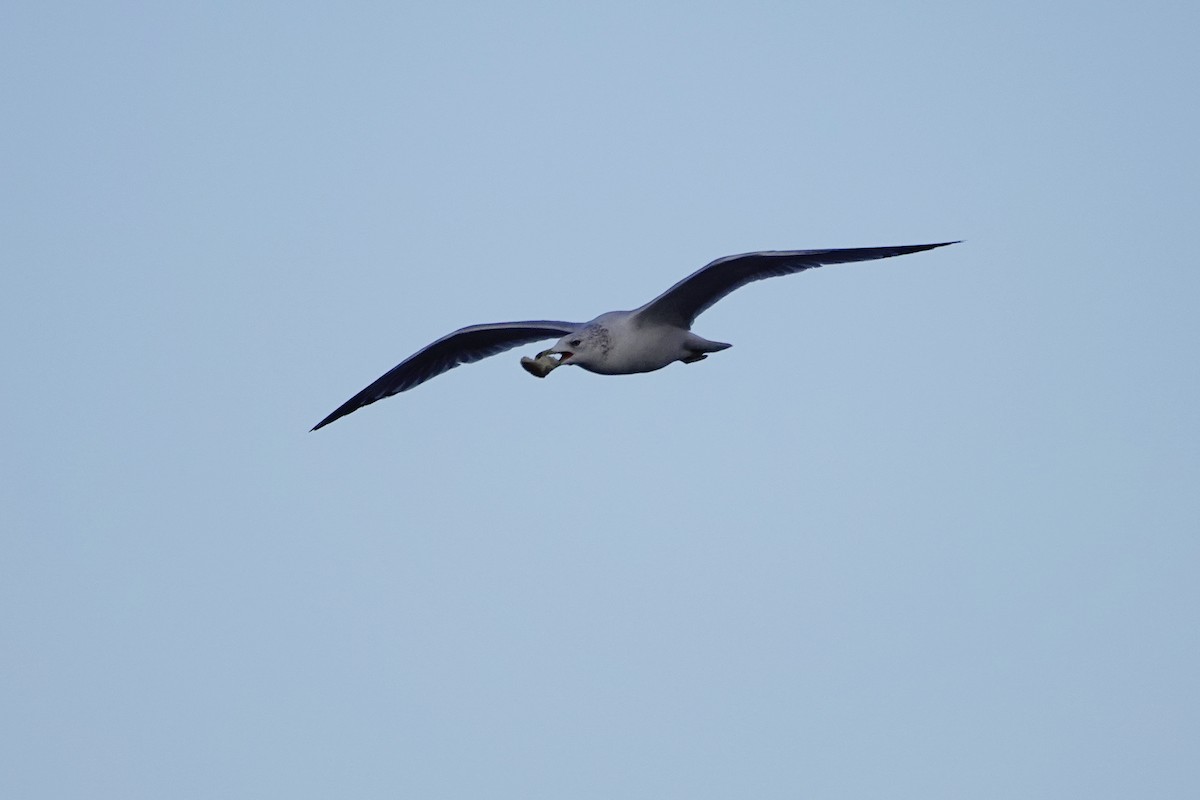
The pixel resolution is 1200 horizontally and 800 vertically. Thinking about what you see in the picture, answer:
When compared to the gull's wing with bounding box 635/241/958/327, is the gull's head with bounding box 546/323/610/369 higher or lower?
lower

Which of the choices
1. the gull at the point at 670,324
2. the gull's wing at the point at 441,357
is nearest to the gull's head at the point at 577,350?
the gull at the point at 670,324

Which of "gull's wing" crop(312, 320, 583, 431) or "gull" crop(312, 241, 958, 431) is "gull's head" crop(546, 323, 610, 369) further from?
"gull's wing" crop(312, 320, 583, 431)

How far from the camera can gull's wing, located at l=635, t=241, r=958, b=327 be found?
16531 mm

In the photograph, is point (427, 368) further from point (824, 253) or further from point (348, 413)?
point (824, 253)

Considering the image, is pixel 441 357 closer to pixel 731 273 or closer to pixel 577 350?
pixel 577 350

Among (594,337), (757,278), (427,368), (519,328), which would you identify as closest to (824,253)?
(757,278)

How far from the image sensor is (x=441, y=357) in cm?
2034

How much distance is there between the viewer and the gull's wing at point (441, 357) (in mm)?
19656

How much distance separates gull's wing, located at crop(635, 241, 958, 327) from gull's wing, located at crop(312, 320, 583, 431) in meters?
2.49

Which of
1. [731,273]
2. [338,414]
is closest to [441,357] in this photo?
[338,414]

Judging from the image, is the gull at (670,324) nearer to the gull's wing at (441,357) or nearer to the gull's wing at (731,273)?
the gull's wing at (731,273)

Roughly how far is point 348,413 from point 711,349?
542 centimetres

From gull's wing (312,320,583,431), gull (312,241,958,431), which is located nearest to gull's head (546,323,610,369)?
gull (312,241,958,431)

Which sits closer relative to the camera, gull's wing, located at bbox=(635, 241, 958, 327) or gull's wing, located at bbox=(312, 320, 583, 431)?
gull's wing, located at bbox=(635, 241, 958, 327)
